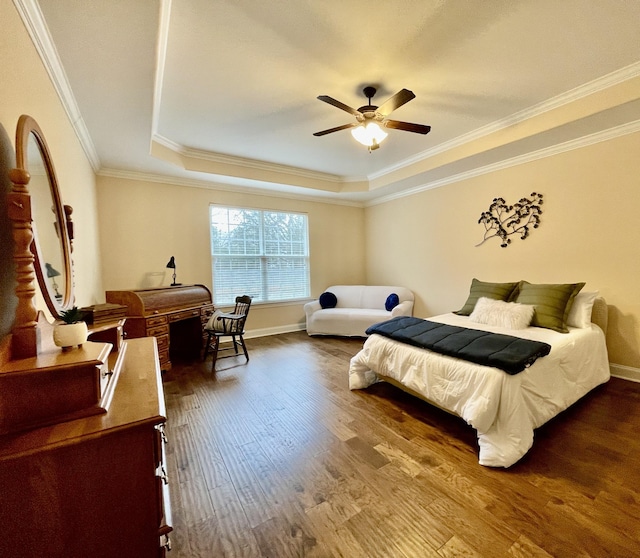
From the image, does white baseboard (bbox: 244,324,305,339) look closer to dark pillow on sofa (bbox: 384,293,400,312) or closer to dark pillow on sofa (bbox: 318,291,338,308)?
dark pillow on sofa (bbox: 318,291,338,308)

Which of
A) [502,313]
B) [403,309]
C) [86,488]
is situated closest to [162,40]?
[86,488]

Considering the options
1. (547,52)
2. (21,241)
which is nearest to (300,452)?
(21,241)

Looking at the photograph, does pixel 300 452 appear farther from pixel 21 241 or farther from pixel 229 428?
pixel 21 241

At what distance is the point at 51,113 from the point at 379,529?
3.14 meters

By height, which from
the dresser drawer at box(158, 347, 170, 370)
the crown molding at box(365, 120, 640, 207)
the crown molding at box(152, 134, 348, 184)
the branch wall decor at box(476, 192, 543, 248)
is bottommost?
the dresser drawer at box(158, 347, 170, 370)

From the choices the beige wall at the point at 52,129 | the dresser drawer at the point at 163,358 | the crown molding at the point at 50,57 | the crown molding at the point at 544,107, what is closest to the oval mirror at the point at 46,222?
the beige wall at the point at 52,129

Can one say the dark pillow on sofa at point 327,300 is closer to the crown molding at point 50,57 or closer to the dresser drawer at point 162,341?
the dresser drawer at point 162,341

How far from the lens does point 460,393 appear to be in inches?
81.6

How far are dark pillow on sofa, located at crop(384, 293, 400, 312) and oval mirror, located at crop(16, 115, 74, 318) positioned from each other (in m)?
4.24

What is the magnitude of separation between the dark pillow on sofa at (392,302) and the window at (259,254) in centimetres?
158

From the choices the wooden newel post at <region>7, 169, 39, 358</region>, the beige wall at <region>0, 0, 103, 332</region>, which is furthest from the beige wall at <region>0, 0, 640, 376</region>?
the wooden newel post at <region>7, 169, 39, 358</region>

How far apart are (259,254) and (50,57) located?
351cm

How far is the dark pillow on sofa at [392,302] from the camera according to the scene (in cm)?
492

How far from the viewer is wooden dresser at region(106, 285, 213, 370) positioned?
3197 mm
